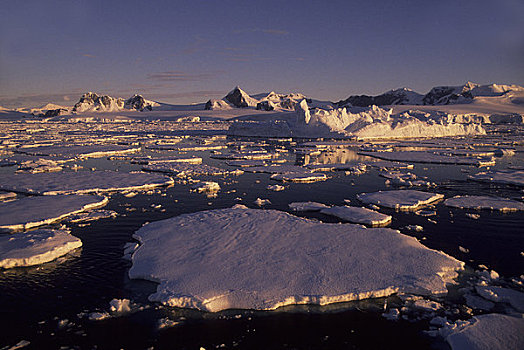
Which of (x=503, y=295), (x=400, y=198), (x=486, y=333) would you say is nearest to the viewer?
(x=486, y=333)

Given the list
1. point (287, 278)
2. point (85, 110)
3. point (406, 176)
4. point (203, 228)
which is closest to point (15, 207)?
point (203, 228)

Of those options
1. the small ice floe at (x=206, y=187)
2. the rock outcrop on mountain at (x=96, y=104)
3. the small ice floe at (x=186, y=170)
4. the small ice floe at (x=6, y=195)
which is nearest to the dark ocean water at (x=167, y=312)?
the small ice floe at (x=206, y=187)

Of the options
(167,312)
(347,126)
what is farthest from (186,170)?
(347,126)

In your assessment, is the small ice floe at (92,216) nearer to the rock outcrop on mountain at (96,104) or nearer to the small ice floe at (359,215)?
the small ice floe at (359,215)

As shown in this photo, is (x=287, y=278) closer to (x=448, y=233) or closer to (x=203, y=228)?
(x=203, y=228)

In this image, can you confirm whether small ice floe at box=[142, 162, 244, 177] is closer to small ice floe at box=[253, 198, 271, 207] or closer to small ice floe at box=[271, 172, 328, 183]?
small ice floe at box=[271, 172, 328, 183]

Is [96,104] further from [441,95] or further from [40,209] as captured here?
[40,209]
